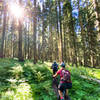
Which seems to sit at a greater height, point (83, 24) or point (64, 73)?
A: point (83, 24)

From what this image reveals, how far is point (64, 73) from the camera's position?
447cm

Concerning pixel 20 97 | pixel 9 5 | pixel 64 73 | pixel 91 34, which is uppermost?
pixel 9 5

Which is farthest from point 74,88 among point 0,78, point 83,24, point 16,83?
point 83,24

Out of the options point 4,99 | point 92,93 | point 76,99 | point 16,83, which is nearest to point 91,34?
point 92,93

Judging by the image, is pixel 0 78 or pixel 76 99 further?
pixel 0 78

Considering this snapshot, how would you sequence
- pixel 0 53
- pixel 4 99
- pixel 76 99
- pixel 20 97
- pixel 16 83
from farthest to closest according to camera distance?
pixel 0 53 < pixel 16 83 < pixel 76 99 < pixel 20 97 < pixel 4 99

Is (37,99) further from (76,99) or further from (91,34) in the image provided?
(91,34)

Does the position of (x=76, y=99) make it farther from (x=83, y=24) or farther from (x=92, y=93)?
(x=83, y=24)

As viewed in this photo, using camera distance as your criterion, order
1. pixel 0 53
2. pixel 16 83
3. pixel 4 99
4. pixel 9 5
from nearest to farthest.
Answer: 1. pixel 4 99
2. pixel 16 83
3. pixel 0 53
4. pixel 9 5

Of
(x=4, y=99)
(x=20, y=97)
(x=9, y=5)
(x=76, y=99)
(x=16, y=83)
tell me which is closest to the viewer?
(x=4, y=99)

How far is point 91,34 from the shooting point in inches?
676

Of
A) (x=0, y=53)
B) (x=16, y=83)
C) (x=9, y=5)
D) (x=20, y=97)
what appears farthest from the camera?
(x=9, y=5)

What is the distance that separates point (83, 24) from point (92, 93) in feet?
51.7

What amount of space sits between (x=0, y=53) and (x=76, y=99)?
45.8ft
